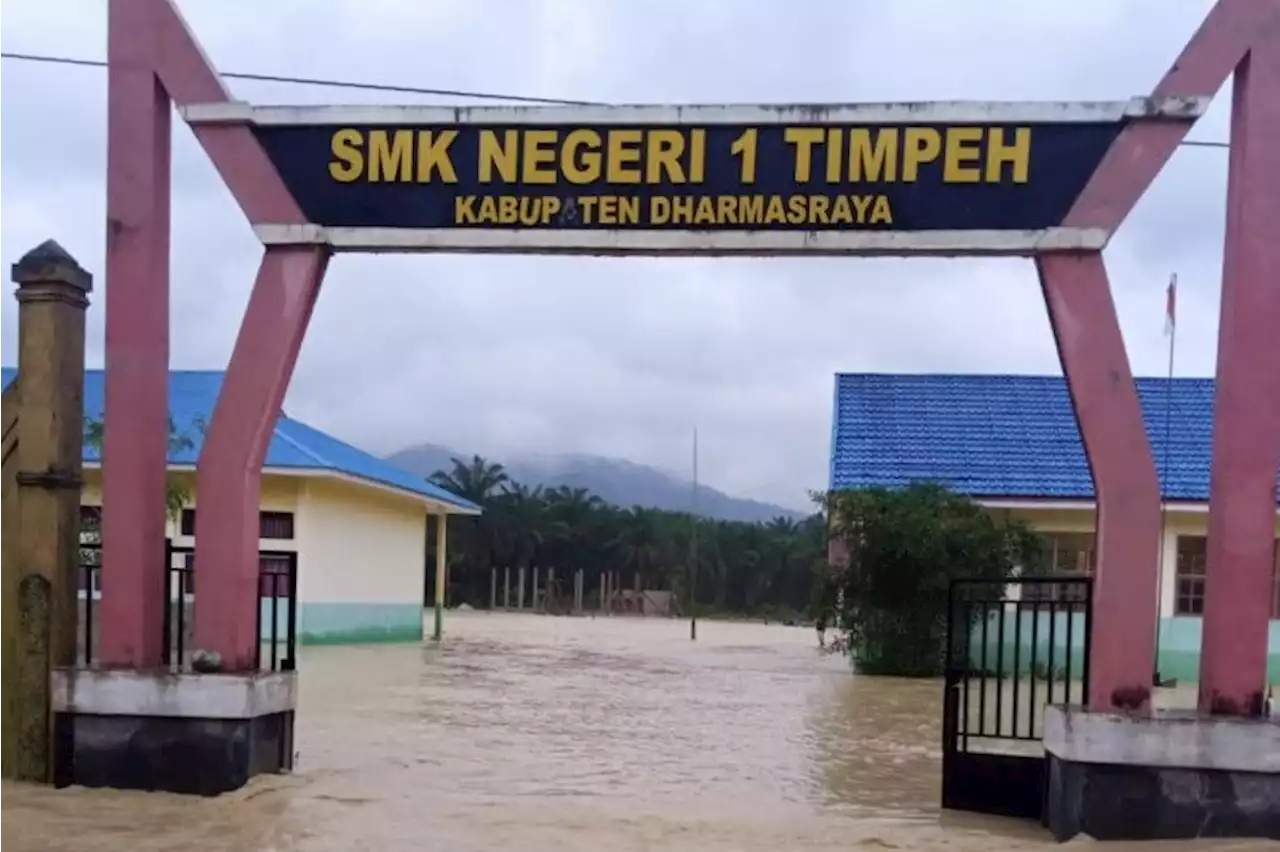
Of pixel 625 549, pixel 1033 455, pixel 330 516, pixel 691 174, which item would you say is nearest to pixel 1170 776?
pixel 691 174

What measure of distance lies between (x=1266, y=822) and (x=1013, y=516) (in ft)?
47.6

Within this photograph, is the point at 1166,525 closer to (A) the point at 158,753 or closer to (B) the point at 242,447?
(B) the point at 242,447

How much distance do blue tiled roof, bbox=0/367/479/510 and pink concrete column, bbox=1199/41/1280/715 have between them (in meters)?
14.9

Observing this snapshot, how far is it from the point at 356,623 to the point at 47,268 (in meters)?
16.5

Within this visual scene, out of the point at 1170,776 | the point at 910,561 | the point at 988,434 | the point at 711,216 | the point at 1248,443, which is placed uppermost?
the point at 711,216

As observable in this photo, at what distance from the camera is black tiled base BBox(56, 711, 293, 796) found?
24.9 ft

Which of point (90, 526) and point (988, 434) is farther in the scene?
point (988, 434)

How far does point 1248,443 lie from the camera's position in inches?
269

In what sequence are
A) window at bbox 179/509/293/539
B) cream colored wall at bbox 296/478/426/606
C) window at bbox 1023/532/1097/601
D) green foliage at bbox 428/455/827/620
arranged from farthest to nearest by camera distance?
green foliage at bbox 428/455/827/620 < cream colored wall at bbox 296/478/426/606 < window at bbox 179/509/293/539 < window at bbox 1023/532/1097/601

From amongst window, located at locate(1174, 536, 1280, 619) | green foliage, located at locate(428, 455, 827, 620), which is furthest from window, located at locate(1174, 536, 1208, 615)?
green foliage, located at locate(428, 455, 827, 620)

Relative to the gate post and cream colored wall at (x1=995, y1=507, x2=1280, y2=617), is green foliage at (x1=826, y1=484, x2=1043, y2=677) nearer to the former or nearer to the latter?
cream colored wall at (x1=995, y1=507, x2=1280, y2=617)

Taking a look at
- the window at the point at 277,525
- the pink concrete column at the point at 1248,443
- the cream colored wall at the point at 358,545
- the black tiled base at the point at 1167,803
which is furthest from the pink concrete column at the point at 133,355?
the window at the point at 277,525

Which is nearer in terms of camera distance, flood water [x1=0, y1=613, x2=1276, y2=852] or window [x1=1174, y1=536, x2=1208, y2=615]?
flood water [x1=0, y1=613, x2=1276, y2=852]

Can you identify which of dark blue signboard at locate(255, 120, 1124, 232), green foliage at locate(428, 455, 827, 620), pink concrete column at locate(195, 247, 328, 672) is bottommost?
green foliage at locate(428, 455, 827, 620)
